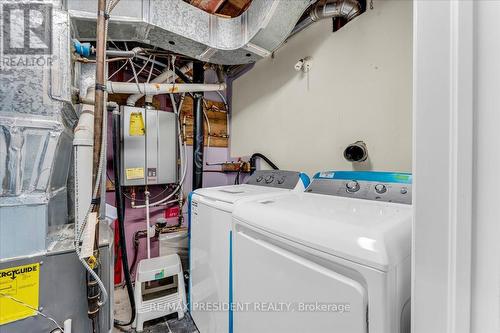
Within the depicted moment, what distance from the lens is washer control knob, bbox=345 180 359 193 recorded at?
3.84ft

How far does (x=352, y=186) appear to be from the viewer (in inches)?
46.8

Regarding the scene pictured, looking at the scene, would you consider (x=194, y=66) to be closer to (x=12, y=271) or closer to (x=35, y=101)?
(x=35, y=101)

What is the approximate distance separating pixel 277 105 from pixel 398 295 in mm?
1918

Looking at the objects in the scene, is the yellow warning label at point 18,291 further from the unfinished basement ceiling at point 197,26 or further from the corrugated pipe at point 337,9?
the corrugated pipe at point 337,9

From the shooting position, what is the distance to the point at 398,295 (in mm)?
540

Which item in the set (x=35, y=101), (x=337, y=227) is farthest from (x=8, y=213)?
(x=337, y=227)

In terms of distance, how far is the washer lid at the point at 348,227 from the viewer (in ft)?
1.82

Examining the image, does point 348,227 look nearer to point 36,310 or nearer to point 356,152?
point 356,152

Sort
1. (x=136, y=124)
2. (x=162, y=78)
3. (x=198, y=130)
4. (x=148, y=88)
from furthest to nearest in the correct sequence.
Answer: (x=198, y=130), (x=162, y=78), (x=136, y=124), (x=148, y=88)

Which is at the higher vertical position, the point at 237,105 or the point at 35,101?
the point at 237,105
